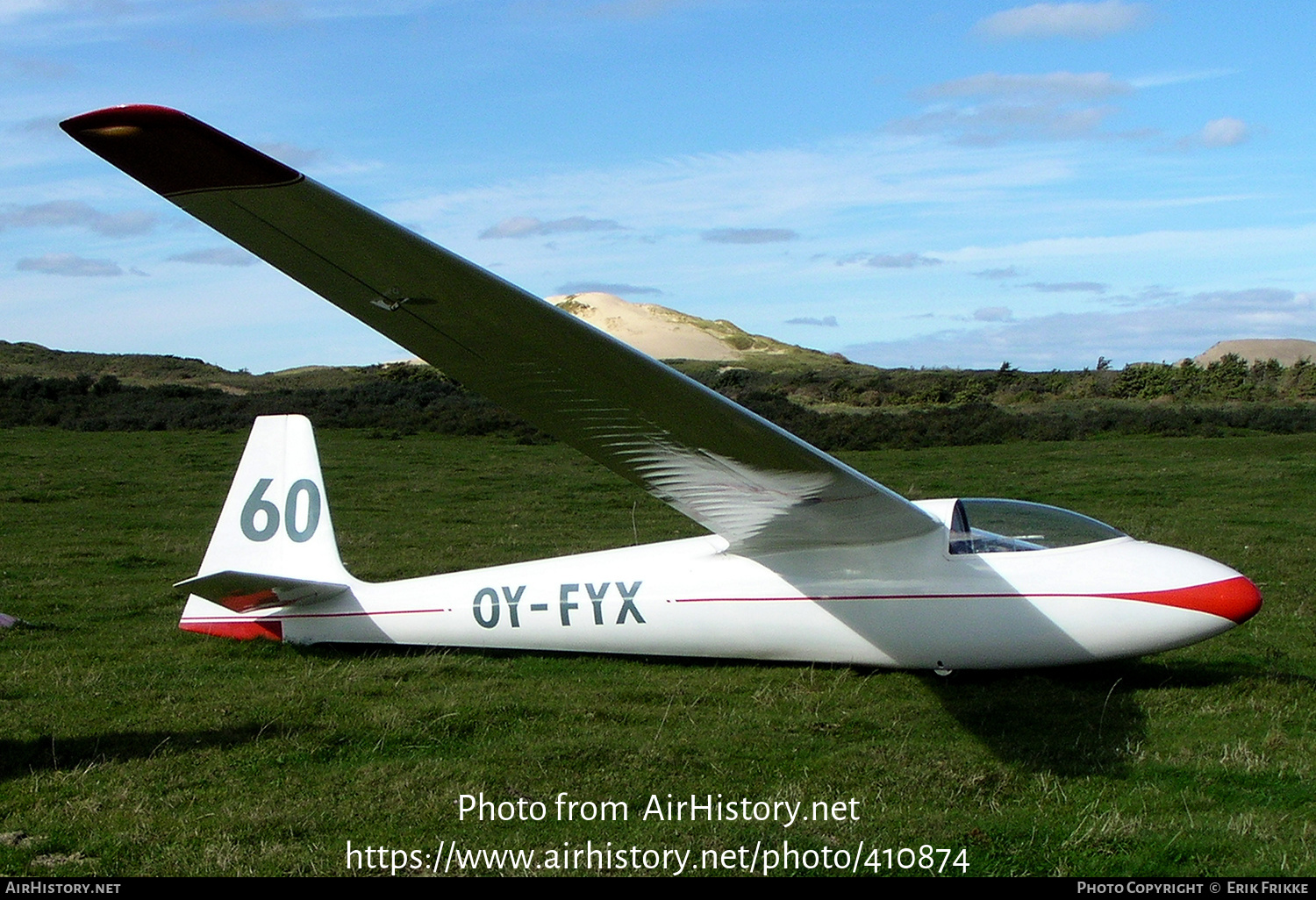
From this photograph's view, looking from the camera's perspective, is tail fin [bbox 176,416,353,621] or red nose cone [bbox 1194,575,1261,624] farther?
tail fin [bbox 176,416,353,621]

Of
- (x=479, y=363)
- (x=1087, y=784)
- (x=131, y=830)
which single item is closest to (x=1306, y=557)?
(x=1087, y=784)

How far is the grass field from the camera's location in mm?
4969

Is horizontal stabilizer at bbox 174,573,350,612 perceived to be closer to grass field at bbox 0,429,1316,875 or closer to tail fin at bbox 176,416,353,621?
tail fin at bbox 176,416,353,621

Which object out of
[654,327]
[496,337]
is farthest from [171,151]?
[654,327]

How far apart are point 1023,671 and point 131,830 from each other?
5975mm

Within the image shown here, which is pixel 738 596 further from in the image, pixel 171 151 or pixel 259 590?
pixel 171 151

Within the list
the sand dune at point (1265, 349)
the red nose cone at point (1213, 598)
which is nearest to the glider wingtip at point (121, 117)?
the red nose cone at point (1213, 598)

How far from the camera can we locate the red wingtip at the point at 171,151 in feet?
10.8

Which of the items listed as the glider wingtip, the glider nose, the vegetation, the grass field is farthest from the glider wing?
the vegetation

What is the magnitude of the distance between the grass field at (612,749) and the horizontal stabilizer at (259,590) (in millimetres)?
375

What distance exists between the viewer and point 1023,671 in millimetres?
8008

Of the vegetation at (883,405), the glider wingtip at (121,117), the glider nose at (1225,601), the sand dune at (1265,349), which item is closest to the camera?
the glider wingtip at (121,117)

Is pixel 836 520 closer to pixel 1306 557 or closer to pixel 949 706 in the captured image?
pixel 949 706

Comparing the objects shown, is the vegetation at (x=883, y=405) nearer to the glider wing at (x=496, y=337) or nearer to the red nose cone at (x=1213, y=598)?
the red nose cone at (x=1213, y=598)
